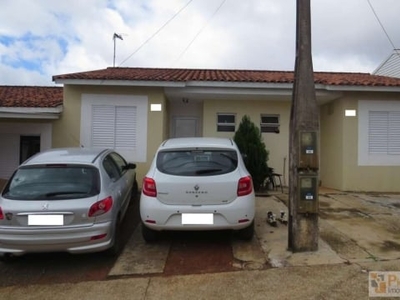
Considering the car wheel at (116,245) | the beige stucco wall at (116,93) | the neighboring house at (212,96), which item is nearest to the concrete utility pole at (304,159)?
the car wheel at (116,245)

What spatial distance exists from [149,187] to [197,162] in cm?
82

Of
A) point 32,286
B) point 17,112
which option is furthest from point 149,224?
point 17,112

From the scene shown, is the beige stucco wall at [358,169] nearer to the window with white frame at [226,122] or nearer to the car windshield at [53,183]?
the window with white frame at [226,122]

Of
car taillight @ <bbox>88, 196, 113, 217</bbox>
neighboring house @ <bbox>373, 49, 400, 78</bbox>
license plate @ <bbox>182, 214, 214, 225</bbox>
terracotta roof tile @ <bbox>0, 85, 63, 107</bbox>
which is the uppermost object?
neighboring house @ <bbox>373, 49, 400, 78</bbox>

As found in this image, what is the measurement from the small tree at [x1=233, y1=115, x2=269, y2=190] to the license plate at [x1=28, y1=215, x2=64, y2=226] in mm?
6458

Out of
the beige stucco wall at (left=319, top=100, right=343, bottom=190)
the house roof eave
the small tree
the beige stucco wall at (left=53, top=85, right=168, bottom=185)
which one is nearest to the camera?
the house roof eave

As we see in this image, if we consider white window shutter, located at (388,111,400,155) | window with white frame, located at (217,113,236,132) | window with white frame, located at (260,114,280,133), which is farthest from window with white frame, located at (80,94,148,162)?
white window shutter, located at (388,111,400,155)

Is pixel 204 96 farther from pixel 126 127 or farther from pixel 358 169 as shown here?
pixel 358 169

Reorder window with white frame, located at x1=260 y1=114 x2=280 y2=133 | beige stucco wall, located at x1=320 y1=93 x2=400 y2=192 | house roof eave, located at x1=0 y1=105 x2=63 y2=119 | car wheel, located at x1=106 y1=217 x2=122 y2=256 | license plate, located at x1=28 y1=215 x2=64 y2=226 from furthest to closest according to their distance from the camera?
window with white frame, located at x1=260 y1=114 x2=280 y2=133 < beige stucco wall, located at x1=320 y1=93 x2=400 y2=192 < house roof eave, located at x1=0 y1=105 x2=63 y2=119 < car wheel, located at x1=106 y1=217 x2=122 y2=256 < license plate, located at x1=28 y1=215 x2=64 y2=226

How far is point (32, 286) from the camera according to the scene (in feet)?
14.7

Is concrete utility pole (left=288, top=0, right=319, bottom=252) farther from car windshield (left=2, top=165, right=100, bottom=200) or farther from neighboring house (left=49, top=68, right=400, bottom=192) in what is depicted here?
neighboring house (left=49, top=68, right=400, bottom=192)

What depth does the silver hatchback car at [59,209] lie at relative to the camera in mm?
4613

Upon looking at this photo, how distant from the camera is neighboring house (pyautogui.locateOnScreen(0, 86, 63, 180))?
10609 millimetres

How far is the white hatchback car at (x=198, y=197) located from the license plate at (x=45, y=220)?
1.23 m
